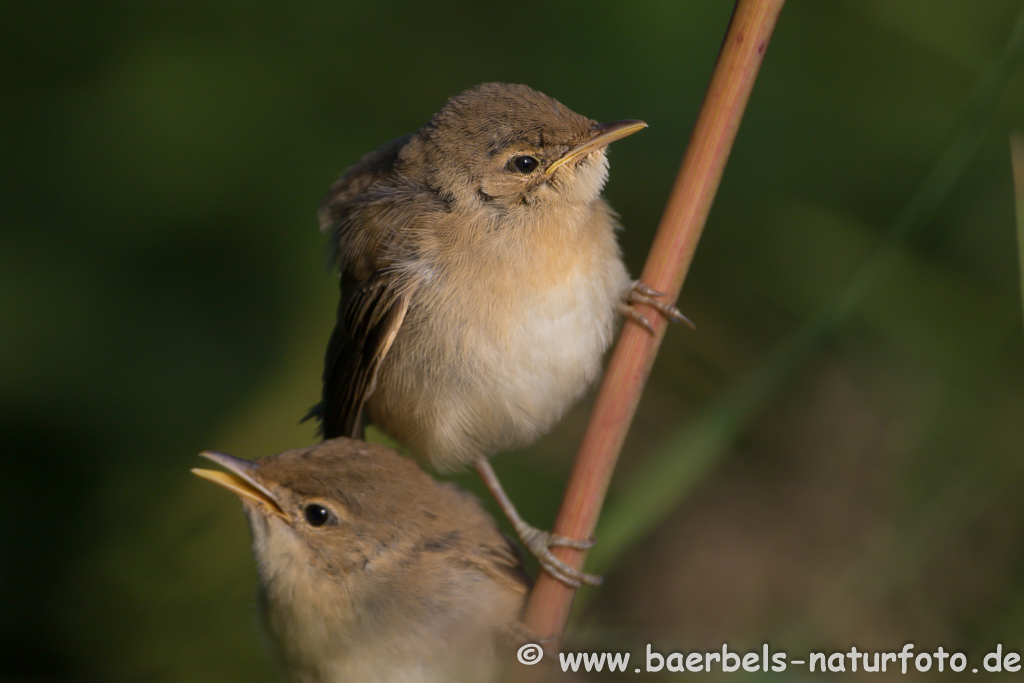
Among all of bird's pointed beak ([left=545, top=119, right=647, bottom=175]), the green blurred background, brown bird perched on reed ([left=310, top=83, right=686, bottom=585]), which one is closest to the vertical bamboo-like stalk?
brown bird perched on reed ([left=310, top=83, right=686, bottom=585])

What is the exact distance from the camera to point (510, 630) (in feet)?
5.33

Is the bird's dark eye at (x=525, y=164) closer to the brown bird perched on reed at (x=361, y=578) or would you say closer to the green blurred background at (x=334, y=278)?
the brown bird perched on reed at (x=361, y=578)

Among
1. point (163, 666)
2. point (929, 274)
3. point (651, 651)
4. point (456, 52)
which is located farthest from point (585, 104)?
point (163, 666)

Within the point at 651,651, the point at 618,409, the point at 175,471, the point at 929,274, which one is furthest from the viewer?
the point at 175,471

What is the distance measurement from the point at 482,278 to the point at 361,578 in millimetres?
680

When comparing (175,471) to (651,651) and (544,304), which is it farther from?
(651,651)

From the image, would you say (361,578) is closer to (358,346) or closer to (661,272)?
(358,346)

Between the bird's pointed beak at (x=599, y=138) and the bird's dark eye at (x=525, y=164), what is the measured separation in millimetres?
31

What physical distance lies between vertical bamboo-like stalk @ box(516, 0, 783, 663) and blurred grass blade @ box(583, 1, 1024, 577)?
0.32ft

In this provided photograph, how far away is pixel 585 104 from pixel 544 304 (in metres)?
1.25

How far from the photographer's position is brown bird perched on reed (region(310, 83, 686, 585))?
1.78 m

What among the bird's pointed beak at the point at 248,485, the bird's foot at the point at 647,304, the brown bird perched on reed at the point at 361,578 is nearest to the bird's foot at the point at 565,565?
the brown bird perched on reed at the point at 361,578

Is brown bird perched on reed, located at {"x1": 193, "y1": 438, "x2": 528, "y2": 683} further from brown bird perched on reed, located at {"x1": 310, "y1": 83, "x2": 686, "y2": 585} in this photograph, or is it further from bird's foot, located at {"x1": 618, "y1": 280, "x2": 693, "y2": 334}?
bird's foot, located at {"x1": 618, "y1": 280, "x2": 693, "y2": 334}

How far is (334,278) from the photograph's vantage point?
109 inches
